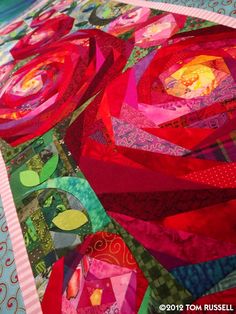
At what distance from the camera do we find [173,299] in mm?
651

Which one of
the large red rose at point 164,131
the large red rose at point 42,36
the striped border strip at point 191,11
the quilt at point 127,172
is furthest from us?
the large red rose at point 42,36

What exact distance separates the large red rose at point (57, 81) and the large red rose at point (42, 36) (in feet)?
0.34

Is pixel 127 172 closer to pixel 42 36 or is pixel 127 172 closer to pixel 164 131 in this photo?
pixel 164 131

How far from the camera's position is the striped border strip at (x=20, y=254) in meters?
0.76

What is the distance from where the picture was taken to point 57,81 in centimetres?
133

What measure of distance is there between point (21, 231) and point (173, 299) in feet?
1.58

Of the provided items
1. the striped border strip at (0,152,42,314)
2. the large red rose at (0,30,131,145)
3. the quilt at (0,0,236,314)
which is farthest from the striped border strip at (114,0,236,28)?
the striped border strip at (0,152,42,314)

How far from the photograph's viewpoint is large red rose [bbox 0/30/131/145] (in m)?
1.19

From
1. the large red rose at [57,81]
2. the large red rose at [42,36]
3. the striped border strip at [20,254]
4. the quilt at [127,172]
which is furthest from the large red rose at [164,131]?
the large red rose at [42,36]

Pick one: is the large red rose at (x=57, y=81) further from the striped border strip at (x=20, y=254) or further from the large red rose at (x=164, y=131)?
the striped border strip at (x=20, y=254)

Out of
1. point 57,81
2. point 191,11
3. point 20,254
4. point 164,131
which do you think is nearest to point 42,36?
point 57,81

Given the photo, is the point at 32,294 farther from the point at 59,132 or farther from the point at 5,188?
the point at 59,132

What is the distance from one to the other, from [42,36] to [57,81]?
522 mm

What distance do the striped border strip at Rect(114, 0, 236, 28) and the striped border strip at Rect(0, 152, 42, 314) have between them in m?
0.96
